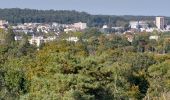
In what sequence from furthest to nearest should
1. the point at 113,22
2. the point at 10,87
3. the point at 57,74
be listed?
the point at 113,22, the point at 10,87, the point at 57,74

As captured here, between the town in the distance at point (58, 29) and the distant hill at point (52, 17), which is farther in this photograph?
the distant hill at point (52, 17)

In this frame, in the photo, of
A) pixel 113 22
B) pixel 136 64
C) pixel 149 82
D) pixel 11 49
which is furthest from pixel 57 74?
pixel 113 22

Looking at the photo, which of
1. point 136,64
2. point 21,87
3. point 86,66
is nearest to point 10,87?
point 21,87

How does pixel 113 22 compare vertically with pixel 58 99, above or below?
below

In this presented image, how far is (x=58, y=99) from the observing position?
15.5 metres

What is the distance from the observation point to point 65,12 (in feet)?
640

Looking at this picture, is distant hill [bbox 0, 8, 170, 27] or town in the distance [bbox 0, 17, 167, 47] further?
distant hill [bbox 0, 8, 170, 27]

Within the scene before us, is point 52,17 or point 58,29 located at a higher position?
point 52,17

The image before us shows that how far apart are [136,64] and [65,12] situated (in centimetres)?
15430

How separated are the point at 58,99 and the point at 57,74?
1649 mm

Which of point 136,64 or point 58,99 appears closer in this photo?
point 58,99

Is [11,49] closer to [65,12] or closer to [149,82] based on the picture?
[149,82]

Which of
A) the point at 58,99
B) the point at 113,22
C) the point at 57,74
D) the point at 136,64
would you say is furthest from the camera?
the point at 113,22

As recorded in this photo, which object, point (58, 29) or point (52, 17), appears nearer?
point (58, 29)
